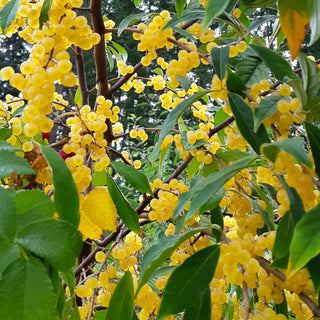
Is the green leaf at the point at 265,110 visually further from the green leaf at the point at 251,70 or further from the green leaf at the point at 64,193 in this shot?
the green leaf at the point at 64,193

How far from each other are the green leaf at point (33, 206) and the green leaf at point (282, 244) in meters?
0.23

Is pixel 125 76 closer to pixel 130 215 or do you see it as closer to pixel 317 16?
pixel 130 215

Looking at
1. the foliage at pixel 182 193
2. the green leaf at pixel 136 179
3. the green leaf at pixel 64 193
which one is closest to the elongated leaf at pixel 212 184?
the foliage at pixel 182 193

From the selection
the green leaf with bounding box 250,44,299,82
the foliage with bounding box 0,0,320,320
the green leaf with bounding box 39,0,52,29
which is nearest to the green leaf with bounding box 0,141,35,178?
the foliage with bounding box 0,0,320,320

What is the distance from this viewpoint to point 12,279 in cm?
31

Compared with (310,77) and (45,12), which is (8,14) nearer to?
(45,12)

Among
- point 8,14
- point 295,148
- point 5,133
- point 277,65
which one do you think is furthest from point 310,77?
point 8,14

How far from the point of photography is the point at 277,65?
47cm

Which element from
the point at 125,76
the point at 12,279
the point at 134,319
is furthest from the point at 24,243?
the point at 125,76

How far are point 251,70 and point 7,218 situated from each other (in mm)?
373

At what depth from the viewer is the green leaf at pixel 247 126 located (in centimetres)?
43

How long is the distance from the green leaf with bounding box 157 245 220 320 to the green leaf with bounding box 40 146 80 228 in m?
0.13

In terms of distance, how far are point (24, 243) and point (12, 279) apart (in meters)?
0.03

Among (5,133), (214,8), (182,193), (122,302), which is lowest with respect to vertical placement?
(122,302)
